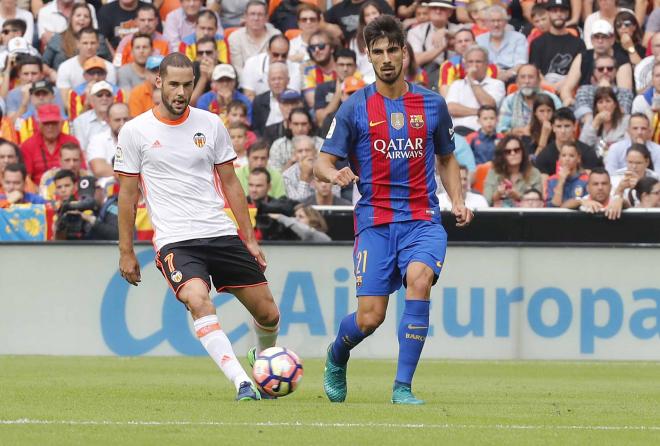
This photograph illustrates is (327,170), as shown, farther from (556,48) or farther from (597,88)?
(556,48)

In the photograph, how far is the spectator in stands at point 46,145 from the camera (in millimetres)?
18016

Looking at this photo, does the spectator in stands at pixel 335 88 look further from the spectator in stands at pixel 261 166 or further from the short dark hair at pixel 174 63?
the short dark hair at pixel 174 63

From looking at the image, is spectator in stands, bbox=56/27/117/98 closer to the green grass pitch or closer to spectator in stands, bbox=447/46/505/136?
spectator in stands, bbox=447/46/505/136

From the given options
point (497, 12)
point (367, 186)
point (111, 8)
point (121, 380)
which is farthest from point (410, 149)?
point (111, 8)

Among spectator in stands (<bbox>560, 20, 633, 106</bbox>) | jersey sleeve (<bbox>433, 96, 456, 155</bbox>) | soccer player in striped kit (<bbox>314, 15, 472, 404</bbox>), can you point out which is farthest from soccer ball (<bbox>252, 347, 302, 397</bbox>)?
spectator in stands (<bbox>560, 20, 633, 106</bbox>)

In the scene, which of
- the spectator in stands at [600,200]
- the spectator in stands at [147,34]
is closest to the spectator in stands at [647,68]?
the spectator in stands at [600,200]

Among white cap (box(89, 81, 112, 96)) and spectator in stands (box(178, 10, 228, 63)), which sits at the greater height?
spectator in stands (box(178, 10, 228, 63))

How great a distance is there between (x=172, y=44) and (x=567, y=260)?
7.88 m

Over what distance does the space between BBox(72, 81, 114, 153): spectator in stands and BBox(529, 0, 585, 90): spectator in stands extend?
234 inches

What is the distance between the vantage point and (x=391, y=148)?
30.7 ft

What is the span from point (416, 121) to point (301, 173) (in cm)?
815

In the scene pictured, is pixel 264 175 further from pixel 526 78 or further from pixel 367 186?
pixel 367 186

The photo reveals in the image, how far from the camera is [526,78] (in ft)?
61.2

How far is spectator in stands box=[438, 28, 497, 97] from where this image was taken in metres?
19.5
